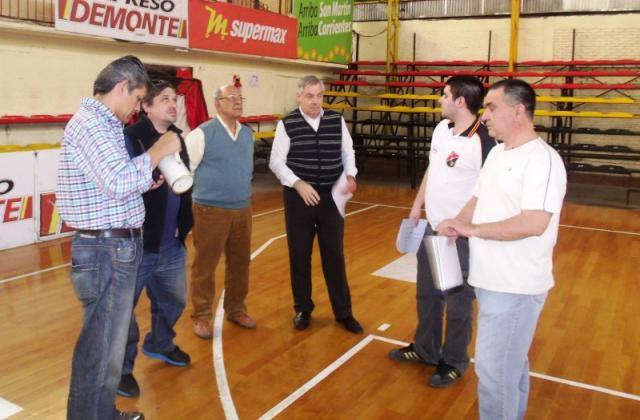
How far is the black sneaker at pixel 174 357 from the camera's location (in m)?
3.71

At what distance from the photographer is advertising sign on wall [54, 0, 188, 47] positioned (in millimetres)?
7598

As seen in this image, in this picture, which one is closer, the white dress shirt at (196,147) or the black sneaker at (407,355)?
the black sneaker at (407,355)

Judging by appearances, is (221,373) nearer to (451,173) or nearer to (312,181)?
(312,181)

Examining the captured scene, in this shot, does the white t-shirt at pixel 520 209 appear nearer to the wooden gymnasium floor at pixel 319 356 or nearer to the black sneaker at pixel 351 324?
the wooden gymnasium floor at pixel 319 356

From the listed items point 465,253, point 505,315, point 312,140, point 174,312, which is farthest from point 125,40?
point 505,315

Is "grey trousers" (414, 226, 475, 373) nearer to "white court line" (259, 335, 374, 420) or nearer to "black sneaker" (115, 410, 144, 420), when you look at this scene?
"white court line" (259, 335, 374, 420)

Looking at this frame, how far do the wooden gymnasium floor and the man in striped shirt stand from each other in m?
0.70

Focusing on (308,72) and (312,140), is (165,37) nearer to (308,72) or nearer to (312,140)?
(308,72)

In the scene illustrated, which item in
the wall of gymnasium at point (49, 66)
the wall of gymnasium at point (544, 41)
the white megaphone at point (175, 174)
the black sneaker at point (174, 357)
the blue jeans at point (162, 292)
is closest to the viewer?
the white megaphone at point (175, 174)

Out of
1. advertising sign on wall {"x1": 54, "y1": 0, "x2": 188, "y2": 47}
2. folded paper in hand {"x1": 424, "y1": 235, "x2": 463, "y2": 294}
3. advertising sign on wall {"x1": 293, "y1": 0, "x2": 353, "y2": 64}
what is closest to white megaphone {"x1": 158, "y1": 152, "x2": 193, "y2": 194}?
folded paper in hand {"x1": 424, "y1": 235, "x2": 463, "y2": 294}

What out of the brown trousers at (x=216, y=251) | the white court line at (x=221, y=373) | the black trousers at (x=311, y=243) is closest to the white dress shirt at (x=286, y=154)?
the black trousers at (x=311, y=243)

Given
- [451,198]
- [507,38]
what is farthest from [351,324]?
[507,38]

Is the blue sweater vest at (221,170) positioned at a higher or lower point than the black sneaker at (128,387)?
higher

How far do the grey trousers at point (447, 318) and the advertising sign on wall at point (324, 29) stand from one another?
370 inches
